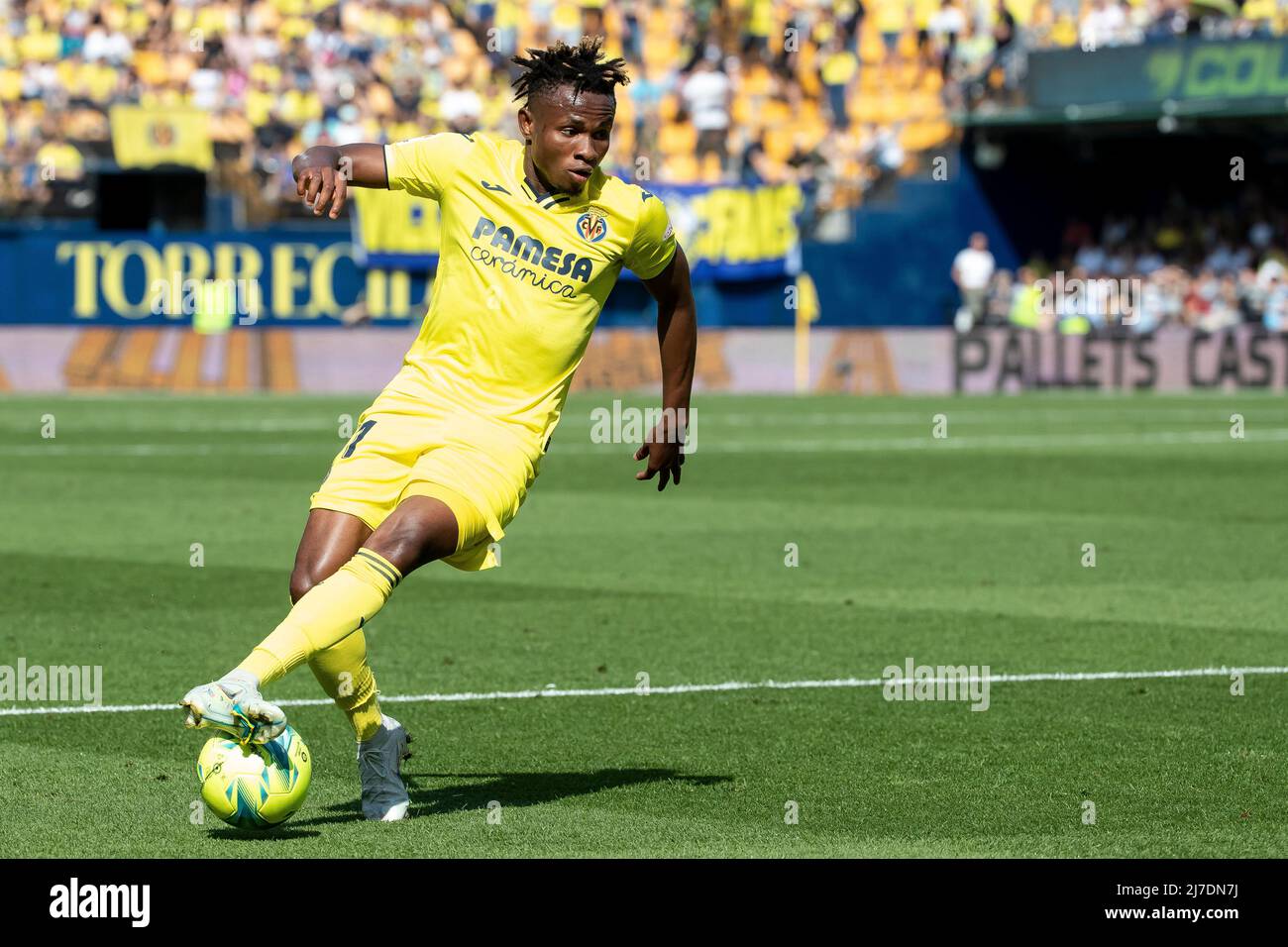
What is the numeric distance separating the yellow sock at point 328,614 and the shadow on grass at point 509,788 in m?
0.81

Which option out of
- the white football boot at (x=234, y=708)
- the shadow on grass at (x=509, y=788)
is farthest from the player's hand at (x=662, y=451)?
the white football boot at (x=234, y=708)

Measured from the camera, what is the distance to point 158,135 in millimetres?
34812

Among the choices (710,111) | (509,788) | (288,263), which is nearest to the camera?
(509,788)

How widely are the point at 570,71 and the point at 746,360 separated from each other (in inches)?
1108

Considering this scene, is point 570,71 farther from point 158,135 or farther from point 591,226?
point 158,135

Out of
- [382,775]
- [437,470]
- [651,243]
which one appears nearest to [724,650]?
[651,243]

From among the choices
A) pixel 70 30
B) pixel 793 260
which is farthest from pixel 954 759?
pixel 70 30

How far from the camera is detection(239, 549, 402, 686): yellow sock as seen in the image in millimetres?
5961

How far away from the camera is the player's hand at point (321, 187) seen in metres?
6.29

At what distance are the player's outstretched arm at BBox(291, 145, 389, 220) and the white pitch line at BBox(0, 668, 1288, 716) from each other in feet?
9.72

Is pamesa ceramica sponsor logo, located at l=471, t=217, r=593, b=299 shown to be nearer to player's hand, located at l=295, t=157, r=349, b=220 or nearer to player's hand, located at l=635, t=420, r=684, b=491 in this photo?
player's hand, located at l=295, t=157, r=349, b=220

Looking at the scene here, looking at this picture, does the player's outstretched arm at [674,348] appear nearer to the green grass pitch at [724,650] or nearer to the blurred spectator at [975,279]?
the green grass pitch at [724,650]

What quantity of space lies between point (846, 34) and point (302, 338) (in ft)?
35.1

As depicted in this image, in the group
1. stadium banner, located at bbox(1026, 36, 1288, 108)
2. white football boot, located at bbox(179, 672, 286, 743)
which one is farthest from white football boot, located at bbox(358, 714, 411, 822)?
stadium banner, located at bbox(1026, 36, 1288, 108)
